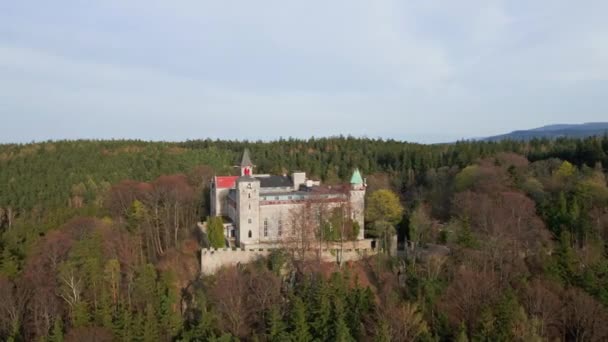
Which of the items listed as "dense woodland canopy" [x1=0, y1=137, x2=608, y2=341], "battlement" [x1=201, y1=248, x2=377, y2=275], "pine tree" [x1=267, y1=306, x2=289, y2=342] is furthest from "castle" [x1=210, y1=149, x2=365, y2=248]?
"pine tree" [x1=267, y1=306, x2=289, y2=342]

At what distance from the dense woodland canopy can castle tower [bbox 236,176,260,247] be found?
4252 millimetres

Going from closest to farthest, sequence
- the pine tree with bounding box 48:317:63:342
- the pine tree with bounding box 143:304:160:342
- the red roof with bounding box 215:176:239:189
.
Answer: the pine tree with bounding box 48:317:63:342, the pine tree with bounding box 143:304:160:342, the red roof with bounding box 215:176:239:189

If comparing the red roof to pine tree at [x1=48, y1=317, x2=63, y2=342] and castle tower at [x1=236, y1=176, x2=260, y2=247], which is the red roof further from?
pine tree at [x1=48, y1=317, x2=63, y2=342]

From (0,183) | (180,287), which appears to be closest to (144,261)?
(180,287)

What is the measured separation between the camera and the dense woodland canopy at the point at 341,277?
37.8 m

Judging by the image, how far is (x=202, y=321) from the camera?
3859 centimetres

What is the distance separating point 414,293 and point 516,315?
280 inches

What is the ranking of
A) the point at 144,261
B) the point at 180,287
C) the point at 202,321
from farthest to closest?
the point at 144,261 → the point at 180,287 → the point at 202,321

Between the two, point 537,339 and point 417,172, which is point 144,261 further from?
point 417,172

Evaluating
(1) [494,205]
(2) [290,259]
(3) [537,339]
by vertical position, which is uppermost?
(1) [494,205]

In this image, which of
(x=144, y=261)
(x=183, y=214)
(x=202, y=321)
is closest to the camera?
(x=202, y=321)

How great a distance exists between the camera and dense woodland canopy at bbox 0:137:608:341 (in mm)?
37781

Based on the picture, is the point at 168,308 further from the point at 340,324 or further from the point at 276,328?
the point at 340,324

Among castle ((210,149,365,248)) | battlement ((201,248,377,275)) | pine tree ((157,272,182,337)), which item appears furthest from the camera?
castle ((210,149,365,248))
